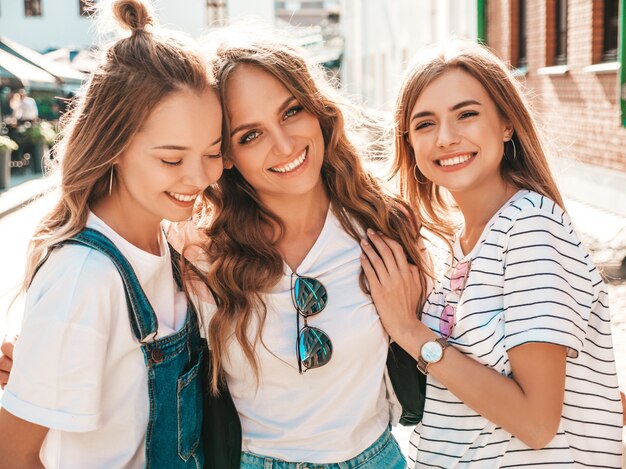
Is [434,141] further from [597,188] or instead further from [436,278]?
[597,188]

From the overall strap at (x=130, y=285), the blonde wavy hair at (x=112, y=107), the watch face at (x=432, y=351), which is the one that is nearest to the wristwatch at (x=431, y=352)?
the watch face at (x=432, y=351)

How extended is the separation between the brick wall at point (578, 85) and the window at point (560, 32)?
0.29ft

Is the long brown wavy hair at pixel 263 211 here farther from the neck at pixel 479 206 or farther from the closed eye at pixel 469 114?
the closed eye at pixel 469 114

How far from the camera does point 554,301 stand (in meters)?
1.97

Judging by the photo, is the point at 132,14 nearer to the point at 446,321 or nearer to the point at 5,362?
the point at 5,362

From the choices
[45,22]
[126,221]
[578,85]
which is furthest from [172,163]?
[45,22]

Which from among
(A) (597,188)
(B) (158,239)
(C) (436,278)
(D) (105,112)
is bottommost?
(A) (597,188)

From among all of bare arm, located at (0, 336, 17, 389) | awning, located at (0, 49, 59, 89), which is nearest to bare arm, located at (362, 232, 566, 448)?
bare arm, located at (0, 336, 17, 389)

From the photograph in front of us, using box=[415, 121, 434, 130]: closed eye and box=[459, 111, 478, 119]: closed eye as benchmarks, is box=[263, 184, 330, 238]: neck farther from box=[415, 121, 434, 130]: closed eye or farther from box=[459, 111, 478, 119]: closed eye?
box=[459, 111, 478, 119]: closed eye

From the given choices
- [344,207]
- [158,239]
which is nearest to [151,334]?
[158,239]

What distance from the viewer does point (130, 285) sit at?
76.2 inches

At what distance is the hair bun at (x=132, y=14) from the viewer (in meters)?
2.14

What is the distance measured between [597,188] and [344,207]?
26.0 feet

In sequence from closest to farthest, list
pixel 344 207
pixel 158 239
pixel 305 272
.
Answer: pixel 158 239, pixel 305 272, pixel 344 207
